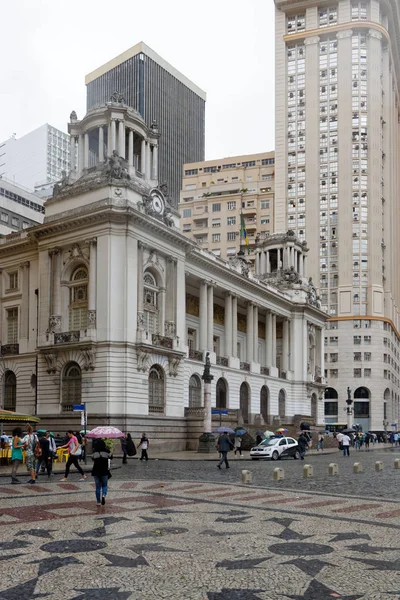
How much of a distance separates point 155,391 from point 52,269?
439 inches

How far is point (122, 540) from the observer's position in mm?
12523

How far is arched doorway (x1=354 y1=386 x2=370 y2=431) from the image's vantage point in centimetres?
10200

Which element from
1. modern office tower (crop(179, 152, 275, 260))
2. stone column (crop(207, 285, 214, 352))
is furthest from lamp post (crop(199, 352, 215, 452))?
modern office tower (crop(179, 152, 275, 260))

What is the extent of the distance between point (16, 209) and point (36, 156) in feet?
280

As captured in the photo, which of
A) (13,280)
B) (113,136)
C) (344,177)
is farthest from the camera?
(344,177)

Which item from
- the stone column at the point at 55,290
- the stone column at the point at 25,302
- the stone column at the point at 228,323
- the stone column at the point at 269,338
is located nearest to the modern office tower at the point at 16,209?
the stone column at the point at 228,323

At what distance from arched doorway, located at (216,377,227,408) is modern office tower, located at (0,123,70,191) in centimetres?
11469

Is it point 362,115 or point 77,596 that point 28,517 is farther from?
point 362,115

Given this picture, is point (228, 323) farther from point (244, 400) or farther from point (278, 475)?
point (278, 475)

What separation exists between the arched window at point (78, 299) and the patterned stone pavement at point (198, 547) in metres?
29.9

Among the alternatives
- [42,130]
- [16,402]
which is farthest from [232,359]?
[42,130]

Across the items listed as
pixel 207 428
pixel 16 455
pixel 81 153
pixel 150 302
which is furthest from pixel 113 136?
pixel 16 455

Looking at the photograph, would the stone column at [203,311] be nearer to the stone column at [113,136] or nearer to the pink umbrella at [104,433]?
the stone column at [113,136]

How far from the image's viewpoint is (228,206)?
117125 mm
